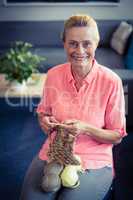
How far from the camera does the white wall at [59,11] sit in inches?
178

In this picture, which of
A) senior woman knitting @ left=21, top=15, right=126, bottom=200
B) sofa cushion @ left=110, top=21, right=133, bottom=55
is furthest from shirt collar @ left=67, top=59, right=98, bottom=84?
sofa cushion @ left=110, top=21, right=133, bottom=55

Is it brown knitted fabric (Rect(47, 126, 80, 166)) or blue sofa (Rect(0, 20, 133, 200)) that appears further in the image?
blue sofa (Rect(0, 20, 133, 200))

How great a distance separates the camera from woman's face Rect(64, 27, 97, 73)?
144cm

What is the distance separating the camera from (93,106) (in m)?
1.50

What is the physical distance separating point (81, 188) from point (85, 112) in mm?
310

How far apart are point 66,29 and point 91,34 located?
106mm

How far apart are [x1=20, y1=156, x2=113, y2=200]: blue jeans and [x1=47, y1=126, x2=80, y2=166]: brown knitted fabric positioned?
8 centimetres

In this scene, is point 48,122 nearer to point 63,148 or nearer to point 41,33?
point 63,148

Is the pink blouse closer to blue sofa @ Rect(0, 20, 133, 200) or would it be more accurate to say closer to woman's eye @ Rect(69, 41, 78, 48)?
woman's eye @ Rect(69, 41, 78, 48)

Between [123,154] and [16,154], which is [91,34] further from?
[16,154]

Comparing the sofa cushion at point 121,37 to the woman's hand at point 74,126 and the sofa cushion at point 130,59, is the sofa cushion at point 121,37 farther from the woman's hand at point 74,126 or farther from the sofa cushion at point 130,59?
the woman's hand at point 74,126

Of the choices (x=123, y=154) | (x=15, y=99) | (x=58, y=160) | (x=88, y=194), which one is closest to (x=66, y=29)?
(x=58, y=160)

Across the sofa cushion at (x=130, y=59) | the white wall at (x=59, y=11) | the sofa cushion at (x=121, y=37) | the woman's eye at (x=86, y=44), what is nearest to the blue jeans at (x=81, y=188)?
the woman's eye at (x=86, y=44)

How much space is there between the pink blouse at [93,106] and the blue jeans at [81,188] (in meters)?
0.05
